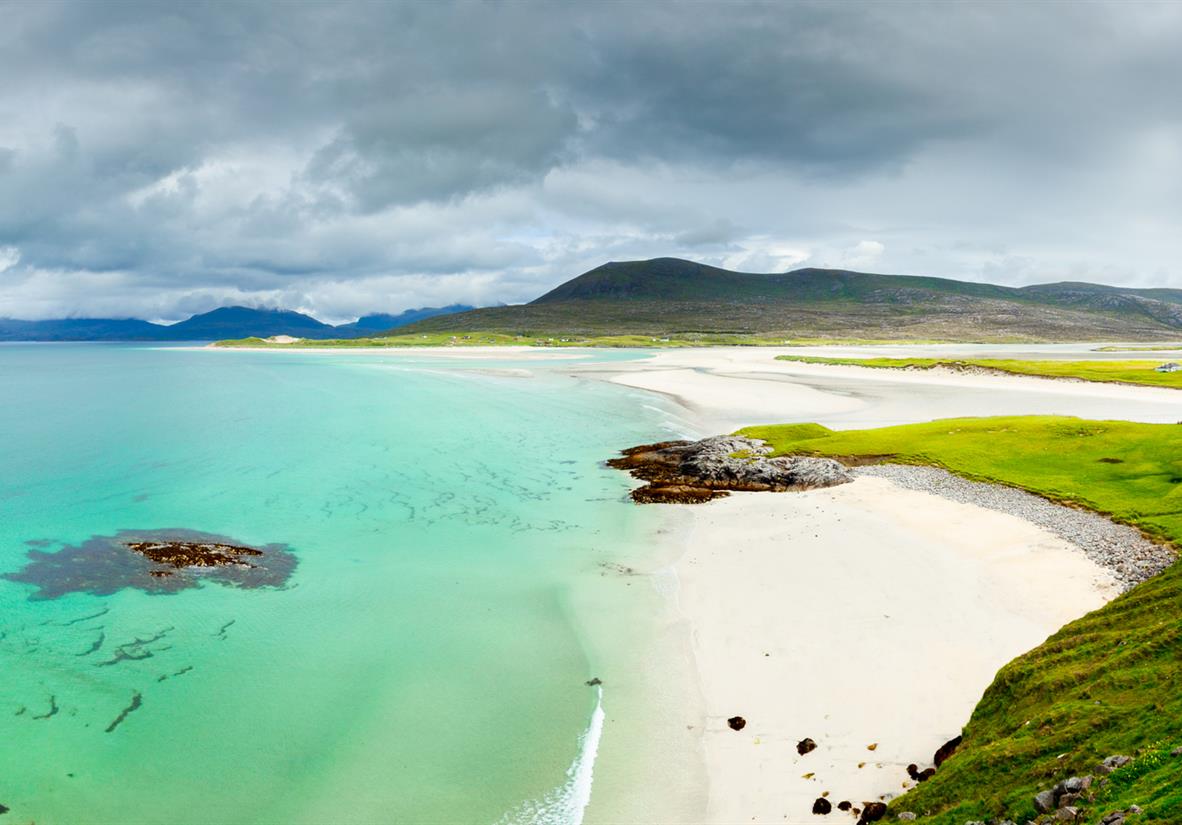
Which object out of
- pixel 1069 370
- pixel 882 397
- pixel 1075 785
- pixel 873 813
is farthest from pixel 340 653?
pixel 1069 370

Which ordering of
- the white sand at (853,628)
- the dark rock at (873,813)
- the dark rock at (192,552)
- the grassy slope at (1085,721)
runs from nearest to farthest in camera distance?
the grassy slope at (1085,721) < the dark rock at (873,813) < the white sand at (853,628) < the dark rock at (192,552)

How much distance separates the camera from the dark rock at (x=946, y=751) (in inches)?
439

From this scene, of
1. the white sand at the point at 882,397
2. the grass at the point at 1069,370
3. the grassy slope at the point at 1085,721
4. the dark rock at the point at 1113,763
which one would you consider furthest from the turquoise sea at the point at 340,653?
the grass at the point at 1069,370

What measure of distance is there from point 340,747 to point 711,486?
79.5ft

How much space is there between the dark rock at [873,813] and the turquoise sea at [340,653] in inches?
135

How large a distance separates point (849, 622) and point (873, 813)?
25.9 feet

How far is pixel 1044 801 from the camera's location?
7.40m

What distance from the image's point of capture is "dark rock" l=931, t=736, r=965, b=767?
11141 millimetres

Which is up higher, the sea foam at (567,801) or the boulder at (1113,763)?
the boulder at (1113,763)

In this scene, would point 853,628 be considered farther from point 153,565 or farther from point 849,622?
point 153,565

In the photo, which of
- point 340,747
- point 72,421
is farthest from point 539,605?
point 72,421

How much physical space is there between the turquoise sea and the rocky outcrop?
221 cm

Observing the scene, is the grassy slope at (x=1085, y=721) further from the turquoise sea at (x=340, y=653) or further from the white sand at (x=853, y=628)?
the turquoise sea at (x=340, y=653)

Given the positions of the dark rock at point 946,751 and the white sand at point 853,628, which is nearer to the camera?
the dark rock at point 946,751
